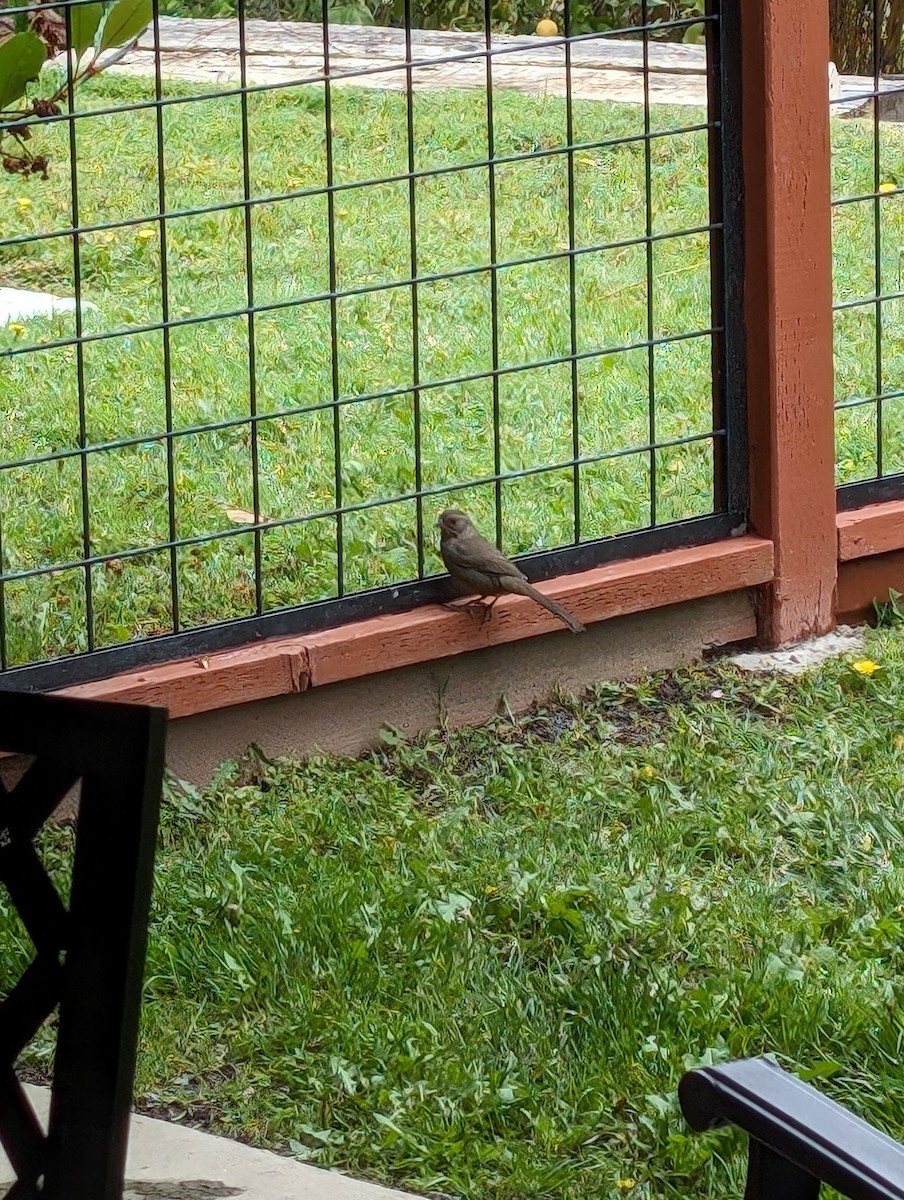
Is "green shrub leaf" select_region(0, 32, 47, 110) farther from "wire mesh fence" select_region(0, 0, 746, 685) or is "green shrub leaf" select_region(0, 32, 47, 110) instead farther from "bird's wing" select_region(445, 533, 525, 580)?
"bird's wing" select_region(445, 533, 525, 580)

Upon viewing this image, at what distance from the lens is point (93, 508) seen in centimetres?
598

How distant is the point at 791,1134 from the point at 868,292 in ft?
22.1

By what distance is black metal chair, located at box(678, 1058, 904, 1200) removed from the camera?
1.53 m

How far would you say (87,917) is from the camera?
1779mm

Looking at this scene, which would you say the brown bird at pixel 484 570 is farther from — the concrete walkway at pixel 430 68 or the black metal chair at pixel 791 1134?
the concrete walkway at pixel 430 68

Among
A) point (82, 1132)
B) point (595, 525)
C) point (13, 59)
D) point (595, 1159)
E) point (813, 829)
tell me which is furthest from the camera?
point (595, 525)

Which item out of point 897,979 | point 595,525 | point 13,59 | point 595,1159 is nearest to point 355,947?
point 595,1159

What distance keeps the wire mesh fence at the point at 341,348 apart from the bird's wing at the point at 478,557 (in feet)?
0.36

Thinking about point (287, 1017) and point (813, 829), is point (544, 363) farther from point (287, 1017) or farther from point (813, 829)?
point (287, 1017)

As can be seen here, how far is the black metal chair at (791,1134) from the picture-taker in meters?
1.53

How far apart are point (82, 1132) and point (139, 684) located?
2668 mm

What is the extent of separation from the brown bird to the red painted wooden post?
30.3 inches

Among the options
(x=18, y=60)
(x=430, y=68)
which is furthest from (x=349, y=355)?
(x=430, y=68)

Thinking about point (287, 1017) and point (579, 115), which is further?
point (579, 115)
